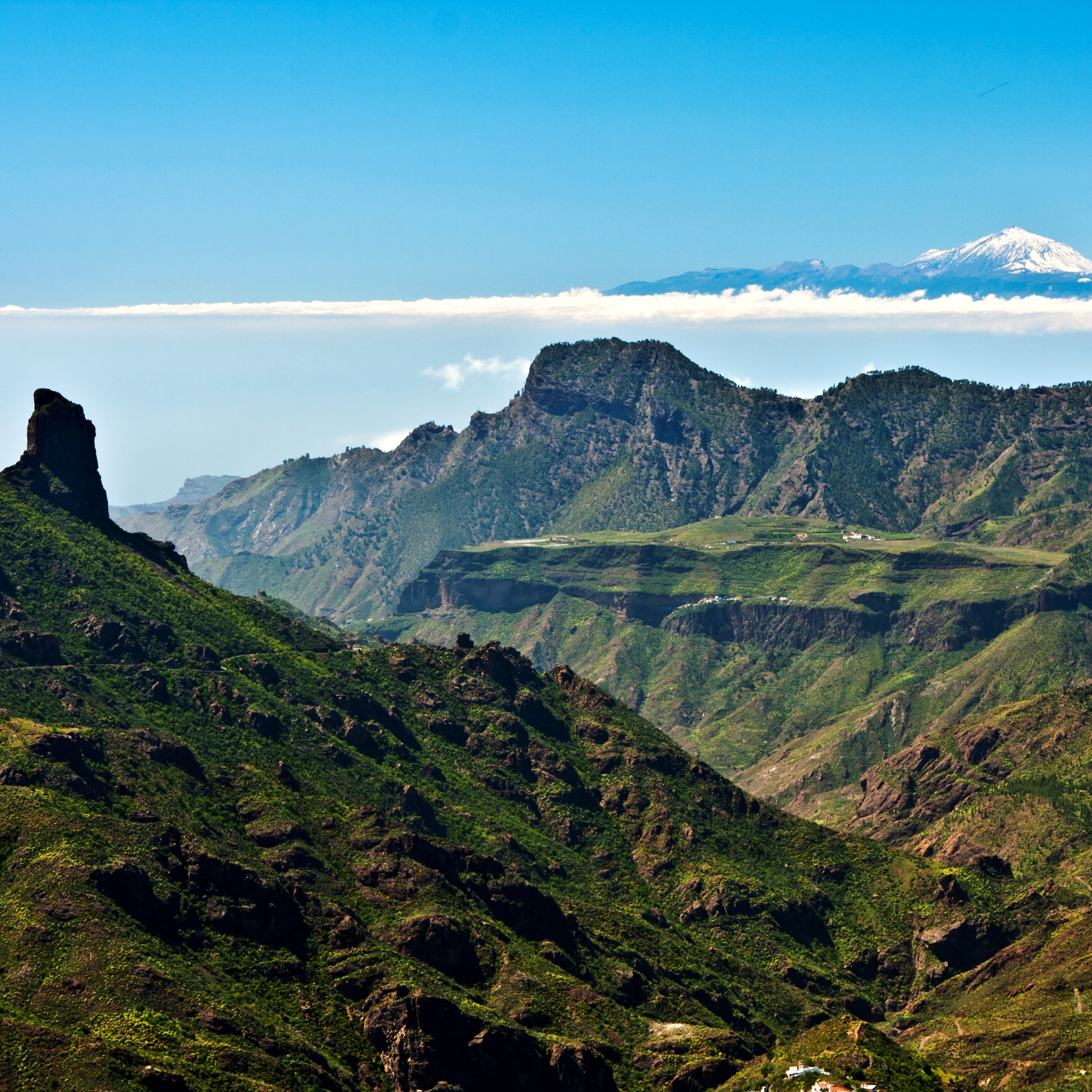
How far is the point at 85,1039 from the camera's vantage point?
654ft

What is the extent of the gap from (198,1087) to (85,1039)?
1479cm

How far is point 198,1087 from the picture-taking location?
19825 cm

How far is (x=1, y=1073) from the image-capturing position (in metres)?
189

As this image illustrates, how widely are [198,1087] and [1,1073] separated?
75.5ft

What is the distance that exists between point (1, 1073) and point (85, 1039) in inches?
495
